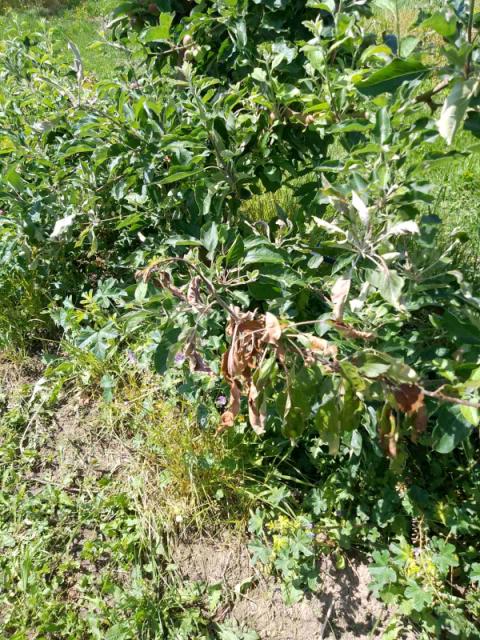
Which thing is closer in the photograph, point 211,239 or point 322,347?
point 322,347

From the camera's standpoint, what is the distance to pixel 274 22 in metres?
A: 1.96

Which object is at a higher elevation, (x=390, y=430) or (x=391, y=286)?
(x=391, y=286)

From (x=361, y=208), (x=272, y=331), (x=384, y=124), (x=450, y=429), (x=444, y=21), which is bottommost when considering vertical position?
(x=450, y=429)

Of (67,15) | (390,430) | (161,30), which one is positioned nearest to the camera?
(390,430)

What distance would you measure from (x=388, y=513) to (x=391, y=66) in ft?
4.50

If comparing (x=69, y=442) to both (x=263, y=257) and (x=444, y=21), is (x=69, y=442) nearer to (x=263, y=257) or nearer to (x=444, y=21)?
(x=263, y=257)

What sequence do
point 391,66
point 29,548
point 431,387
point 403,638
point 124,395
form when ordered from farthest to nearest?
point 124,395 < point 29,548 < point 403,638 < point 431,387 < point 391,66

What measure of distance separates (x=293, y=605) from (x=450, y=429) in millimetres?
885

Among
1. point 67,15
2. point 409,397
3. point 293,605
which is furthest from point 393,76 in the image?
point 67,15

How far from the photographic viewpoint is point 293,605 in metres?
1.88

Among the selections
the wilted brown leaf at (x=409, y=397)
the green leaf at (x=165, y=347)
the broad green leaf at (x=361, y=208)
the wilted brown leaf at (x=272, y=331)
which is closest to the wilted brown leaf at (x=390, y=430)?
the wilted brown leaf at (x=409, y=397)

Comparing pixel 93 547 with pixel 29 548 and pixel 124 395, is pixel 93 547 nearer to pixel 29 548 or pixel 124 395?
pixel 29 548

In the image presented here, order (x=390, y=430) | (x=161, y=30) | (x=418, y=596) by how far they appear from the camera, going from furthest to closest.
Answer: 1. (x=161, y=30)
2. (x=418, y=596)
3. (x=390, y=430)

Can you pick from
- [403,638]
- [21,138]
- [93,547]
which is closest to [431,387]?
[403,638]
